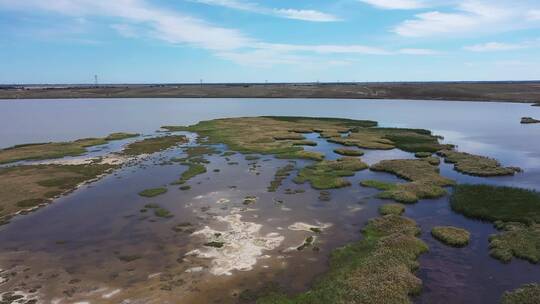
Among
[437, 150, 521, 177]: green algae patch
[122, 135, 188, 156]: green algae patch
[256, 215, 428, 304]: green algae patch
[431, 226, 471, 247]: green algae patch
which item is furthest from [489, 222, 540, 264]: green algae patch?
[122, 135, 188, 156]: green algae patch

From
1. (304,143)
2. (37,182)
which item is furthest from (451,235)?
(304,143)

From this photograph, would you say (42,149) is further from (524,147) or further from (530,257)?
(524,147)

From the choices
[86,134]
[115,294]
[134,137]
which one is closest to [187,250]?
[115,294]

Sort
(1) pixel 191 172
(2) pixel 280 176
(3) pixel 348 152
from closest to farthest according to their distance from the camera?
(2) pixel 280 176 → (1) pixel 191 172 → (3) pixel 348 152

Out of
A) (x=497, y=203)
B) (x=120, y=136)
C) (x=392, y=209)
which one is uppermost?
(x=120, y=136)

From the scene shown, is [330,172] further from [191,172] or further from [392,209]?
[191,172]

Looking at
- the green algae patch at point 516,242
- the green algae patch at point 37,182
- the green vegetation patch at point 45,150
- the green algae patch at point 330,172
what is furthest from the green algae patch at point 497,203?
the green vegetation patch at point 45,150
